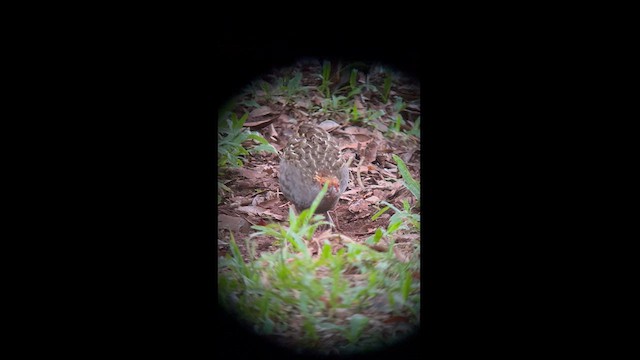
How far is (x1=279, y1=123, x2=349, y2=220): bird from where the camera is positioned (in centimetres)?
204

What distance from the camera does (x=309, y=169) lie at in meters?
2.04

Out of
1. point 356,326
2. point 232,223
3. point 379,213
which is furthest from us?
point 379,213

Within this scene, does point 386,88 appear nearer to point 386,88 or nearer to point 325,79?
point 386,88

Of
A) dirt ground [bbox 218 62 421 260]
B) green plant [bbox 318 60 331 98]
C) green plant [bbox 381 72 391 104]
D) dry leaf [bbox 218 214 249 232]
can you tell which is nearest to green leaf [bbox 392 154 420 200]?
dirt ground [bbox 218 62 421 260]

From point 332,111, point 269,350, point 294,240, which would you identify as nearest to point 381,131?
point 332,111

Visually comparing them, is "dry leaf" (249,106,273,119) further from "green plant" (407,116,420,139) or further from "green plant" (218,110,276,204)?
"green plant" (407,116,420,139)

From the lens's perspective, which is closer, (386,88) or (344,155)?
(386,88)

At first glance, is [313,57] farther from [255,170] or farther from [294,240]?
[294,240]

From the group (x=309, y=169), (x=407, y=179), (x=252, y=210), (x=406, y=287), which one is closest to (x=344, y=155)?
(x=309, y=169)

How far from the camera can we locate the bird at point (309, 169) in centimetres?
204

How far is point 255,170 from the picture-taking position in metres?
2.00

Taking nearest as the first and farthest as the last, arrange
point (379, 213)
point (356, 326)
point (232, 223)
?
point (356, 326), point (232, 223), point (379, 213)

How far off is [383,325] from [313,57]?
2.80 feet

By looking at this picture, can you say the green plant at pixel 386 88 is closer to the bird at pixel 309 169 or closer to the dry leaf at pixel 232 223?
the bird at pixel 309 169
